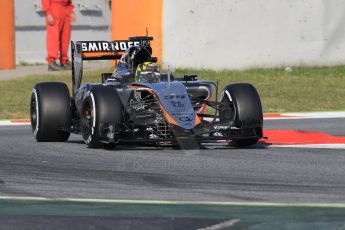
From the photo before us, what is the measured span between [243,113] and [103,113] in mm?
1337

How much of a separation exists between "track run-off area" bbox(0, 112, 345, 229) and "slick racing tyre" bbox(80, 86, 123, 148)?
6.7 inches

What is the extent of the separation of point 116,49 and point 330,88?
649 centimetres

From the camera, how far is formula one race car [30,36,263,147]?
398 inches

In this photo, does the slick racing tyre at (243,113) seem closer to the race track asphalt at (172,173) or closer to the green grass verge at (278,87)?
the race track asphalt at (172,173)

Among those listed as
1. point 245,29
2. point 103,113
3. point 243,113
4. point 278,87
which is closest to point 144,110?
point 103,113

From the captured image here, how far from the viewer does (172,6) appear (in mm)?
18062

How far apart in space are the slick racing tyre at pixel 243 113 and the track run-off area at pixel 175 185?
16cm

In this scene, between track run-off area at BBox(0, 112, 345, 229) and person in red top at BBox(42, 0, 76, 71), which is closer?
track run-off area at BBox(0, 112, 345, 229)

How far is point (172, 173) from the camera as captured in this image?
29.0 ft

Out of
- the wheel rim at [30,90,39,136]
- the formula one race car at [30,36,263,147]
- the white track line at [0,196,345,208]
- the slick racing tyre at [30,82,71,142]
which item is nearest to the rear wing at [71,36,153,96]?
the formula one race car at [30,36,263,147]

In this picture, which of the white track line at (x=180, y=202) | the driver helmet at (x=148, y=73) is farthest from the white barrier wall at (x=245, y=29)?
the white track line at (x=180, y=202)

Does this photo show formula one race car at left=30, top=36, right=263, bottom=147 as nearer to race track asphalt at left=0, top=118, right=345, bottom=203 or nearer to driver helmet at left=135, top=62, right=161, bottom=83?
driver helmet at left=135, top=62, right=161, bottom=83

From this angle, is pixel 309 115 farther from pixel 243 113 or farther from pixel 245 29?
pixel 243 113

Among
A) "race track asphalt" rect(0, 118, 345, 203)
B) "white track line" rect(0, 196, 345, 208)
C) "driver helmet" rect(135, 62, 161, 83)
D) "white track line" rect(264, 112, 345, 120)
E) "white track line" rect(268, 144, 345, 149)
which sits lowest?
"white track line" rect(264, 112, 345, 120)
